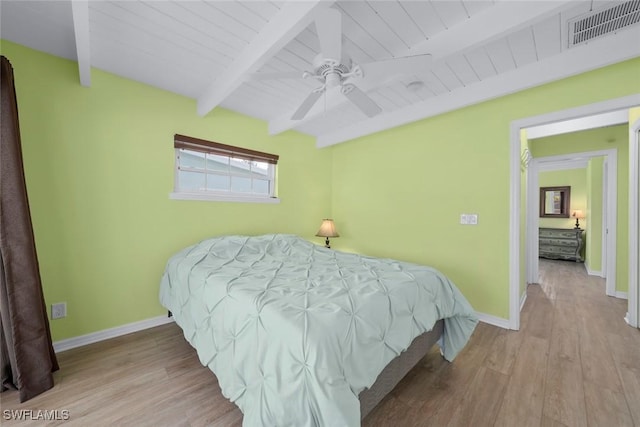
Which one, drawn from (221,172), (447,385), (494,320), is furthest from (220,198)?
(494,320)

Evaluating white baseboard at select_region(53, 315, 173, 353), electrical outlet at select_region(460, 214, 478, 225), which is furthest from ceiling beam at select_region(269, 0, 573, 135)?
white baseboard at select_region(53, 315, 173, 353)

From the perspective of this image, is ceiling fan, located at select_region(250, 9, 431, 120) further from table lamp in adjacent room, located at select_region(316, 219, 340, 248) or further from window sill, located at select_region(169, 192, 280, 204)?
table lamp in adjacent room, located at select_region(316, 219, 340, 248)

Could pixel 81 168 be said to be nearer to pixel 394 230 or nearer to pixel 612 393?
pixel 394 230

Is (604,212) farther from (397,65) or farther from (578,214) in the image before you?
(397,65)

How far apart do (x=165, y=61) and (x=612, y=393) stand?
13.5 feet

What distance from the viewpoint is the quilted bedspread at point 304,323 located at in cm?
98

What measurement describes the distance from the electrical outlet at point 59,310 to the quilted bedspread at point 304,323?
750mm

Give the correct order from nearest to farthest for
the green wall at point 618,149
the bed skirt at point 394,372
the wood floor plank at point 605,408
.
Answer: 1. the bed skirt at point 394,372
2. the wood floor plank at point 605,408
3. the green wall at point 618,149

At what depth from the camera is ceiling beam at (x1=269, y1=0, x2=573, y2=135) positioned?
4.79 ft

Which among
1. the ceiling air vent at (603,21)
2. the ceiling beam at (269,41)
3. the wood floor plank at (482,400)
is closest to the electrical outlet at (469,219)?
the wood floor plank at (482,400)

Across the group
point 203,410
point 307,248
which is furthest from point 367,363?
point 307,248

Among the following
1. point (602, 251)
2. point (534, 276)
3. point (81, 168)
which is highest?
point (81, 168)

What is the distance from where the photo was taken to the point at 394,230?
3387mm

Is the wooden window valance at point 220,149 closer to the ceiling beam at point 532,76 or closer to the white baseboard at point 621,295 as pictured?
the ceiling beam at point 532,76
